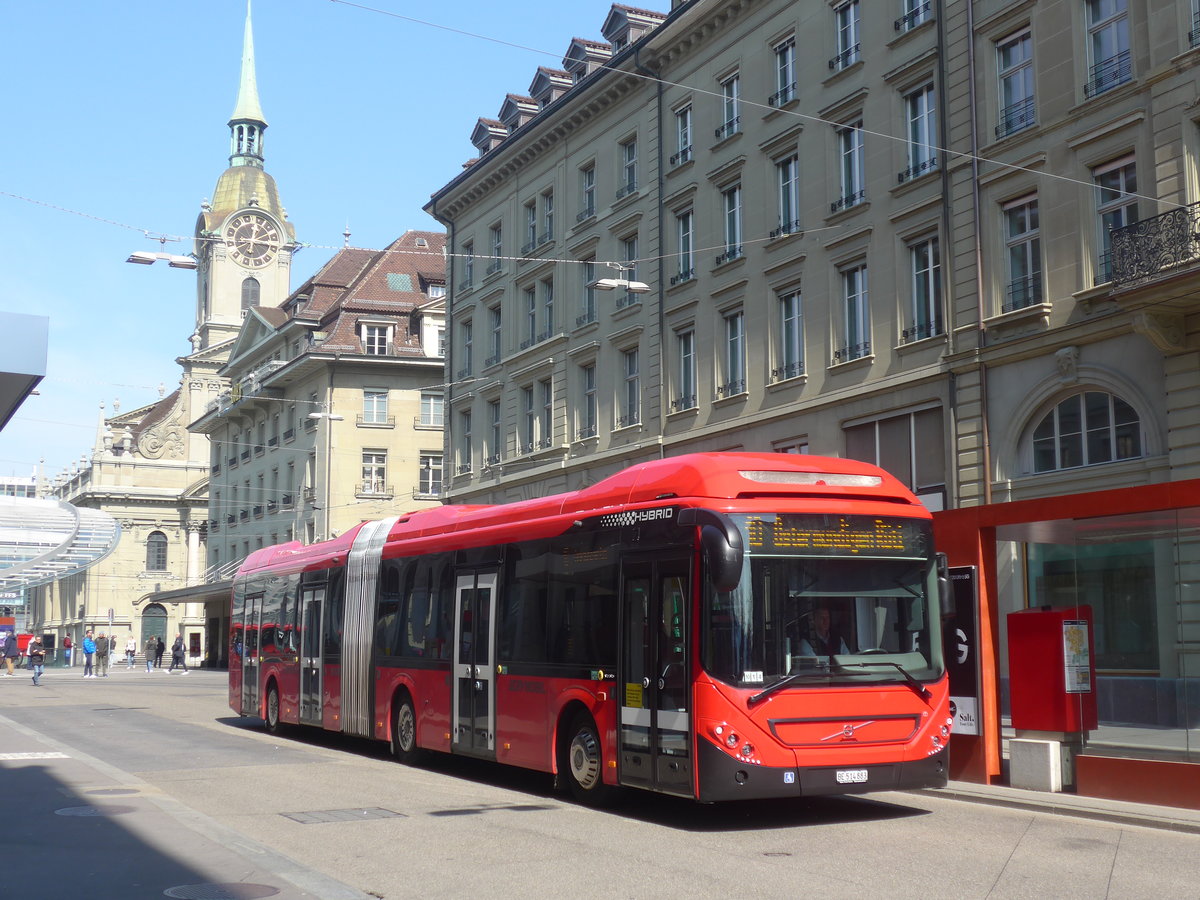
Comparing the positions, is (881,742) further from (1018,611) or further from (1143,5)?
(1143,5)

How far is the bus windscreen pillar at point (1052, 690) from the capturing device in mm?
14016

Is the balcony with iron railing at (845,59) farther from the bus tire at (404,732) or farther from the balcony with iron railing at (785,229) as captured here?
the bus tire at (404,732)

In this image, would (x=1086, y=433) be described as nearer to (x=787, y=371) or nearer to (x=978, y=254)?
(x=978, y=254)

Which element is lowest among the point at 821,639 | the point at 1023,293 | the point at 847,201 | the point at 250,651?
the point at 250,651

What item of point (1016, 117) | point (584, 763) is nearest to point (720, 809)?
point (584, 763)

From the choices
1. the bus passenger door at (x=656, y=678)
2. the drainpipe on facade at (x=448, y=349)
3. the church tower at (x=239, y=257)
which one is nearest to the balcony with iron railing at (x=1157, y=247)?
the bus passenger door at (x=656, y=678)

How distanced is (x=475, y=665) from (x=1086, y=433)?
11916 millimetres

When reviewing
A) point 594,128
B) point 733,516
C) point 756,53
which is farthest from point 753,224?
point 733,516

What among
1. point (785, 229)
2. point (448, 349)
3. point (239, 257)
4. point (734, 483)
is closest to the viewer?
point (734, 483)

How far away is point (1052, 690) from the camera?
46.2ft

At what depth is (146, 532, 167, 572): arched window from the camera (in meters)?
106

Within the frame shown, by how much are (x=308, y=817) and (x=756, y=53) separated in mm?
23582

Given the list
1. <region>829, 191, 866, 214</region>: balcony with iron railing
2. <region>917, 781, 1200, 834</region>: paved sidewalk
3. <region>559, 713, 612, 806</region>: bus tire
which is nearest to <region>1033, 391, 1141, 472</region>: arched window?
<region>829, 191, 866, 214</region>: balcony with iron railing

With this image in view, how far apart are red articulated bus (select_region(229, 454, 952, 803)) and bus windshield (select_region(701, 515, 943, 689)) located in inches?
0.6
